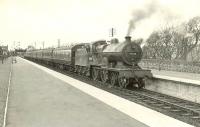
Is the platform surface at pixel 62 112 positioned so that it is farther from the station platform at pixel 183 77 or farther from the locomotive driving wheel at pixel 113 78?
the station platform at pixel 183 77

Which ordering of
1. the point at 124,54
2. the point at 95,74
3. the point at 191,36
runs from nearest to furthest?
1. the point at 124,54
2. the point at 95,74
3. the point at 191,36

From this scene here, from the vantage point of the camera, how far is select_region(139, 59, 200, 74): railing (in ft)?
96.9

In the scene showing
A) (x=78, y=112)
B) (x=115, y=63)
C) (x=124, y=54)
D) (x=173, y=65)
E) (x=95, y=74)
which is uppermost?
(x=124, y=54)

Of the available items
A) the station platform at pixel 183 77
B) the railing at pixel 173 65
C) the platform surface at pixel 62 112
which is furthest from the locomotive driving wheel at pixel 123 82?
the railing at pixel 173 65

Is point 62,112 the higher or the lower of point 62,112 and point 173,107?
the higher

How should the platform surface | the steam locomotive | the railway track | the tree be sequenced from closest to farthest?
1. the platform surface
2. the railway track
3. the steam locomotive
4. the tree

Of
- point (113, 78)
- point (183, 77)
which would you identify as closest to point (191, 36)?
point (183, 77)

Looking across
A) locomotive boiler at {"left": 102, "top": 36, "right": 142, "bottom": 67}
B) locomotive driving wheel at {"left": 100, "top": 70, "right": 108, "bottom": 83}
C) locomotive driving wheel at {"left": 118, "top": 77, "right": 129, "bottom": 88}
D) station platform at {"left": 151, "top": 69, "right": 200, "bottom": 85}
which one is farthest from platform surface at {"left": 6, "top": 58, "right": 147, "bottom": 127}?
station platform at {"left": 151, "top": 69, "right": 200, "bottom": 85}

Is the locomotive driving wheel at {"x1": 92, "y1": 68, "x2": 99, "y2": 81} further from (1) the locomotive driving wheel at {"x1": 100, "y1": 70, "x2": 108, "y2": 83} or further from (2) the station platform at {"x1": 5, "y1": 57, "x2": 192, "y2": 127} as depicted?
(2) the station platform at {"x1": 5, "y1": 57, "x2": 192, "y2": 127}

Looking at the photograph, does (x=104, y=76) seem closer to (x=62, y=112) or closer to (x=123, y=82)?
(x=123, y=82)

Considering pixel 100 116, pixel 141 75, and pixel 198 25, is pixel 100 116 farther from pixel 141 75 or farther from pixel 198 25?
pixel 198 25

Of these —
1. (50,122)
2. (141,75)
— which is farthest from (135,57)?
(50,122)

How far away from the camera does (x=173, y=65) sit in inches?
1310

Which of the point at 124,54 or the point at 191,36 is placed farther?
the point at 191,36
